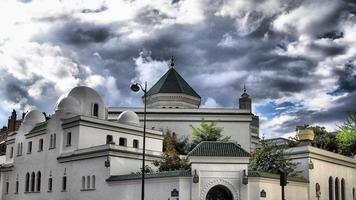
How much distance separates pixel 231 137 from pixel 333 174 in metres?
19.2

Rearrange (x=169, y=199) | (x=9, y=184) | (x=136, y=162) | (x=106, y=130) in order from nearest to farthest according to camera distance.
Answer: (x=169, y=199), (x=136, y=162), (x=106, y=130), (x=9, y=184)

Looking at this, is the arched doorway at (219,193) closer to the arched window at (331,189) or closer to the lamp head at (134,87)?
the lamp head at (134,87)

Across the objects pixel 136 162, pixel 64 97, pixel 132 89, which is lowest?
pixel 136 162

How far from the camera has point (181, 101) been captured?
69.1 meters

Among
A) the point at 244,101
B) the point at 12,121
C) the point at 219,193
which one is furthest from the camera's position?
the point at 244,101

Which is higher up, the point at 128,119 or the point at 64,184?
the point at 128,119

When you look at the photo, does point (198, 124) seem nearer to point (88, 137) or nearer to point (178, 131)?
point (178, 131)

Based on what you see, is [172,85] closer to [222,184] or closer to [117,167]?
[117,167]

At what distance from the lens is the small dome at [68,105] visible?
46281 mm

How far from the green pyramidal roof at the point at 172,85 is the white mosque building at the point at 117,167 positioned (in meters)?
19.1

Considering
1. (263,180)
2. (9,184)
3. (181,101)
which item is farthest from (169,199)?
(181,101)

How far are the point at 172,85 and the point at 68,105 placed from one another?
1017 inches

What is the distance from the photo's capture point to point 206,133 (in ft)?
205

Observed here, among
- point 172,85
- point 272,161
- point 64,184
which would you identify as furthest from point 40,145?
point 172,85
